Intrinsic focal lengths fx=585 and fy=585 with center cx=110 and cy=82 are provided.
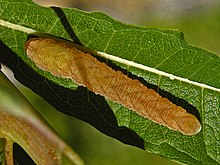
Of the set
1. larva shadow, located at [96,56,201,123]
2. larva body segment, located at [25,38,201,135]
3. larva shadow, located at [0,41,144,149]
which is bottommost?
larva shadow, located at [0,41,144,149]

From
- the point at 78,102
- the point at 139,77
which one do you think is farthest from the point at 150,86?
the point at 78,102

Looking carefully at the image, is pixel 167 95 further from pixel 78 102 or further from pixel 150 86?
pixel 78 102

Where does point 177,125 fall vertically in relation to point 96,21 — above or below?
below

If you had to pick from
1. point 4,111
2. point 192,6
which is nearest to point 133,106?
point 4,111

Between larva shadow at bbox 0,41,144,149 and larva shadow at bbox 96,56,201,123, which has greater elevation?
larva shadow at bbox 96,56,201,123

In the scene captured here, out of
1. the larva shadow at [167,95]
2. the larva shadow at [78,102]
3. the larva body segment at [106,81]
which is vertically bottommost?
the larva shadow at [78,102]

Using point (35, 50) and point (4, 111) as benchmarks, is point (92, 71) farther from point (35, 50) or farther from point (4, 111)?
point (4, 111)

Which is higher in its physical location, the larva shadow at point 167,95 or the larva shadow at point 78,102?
the larva shadow at point 167,95
